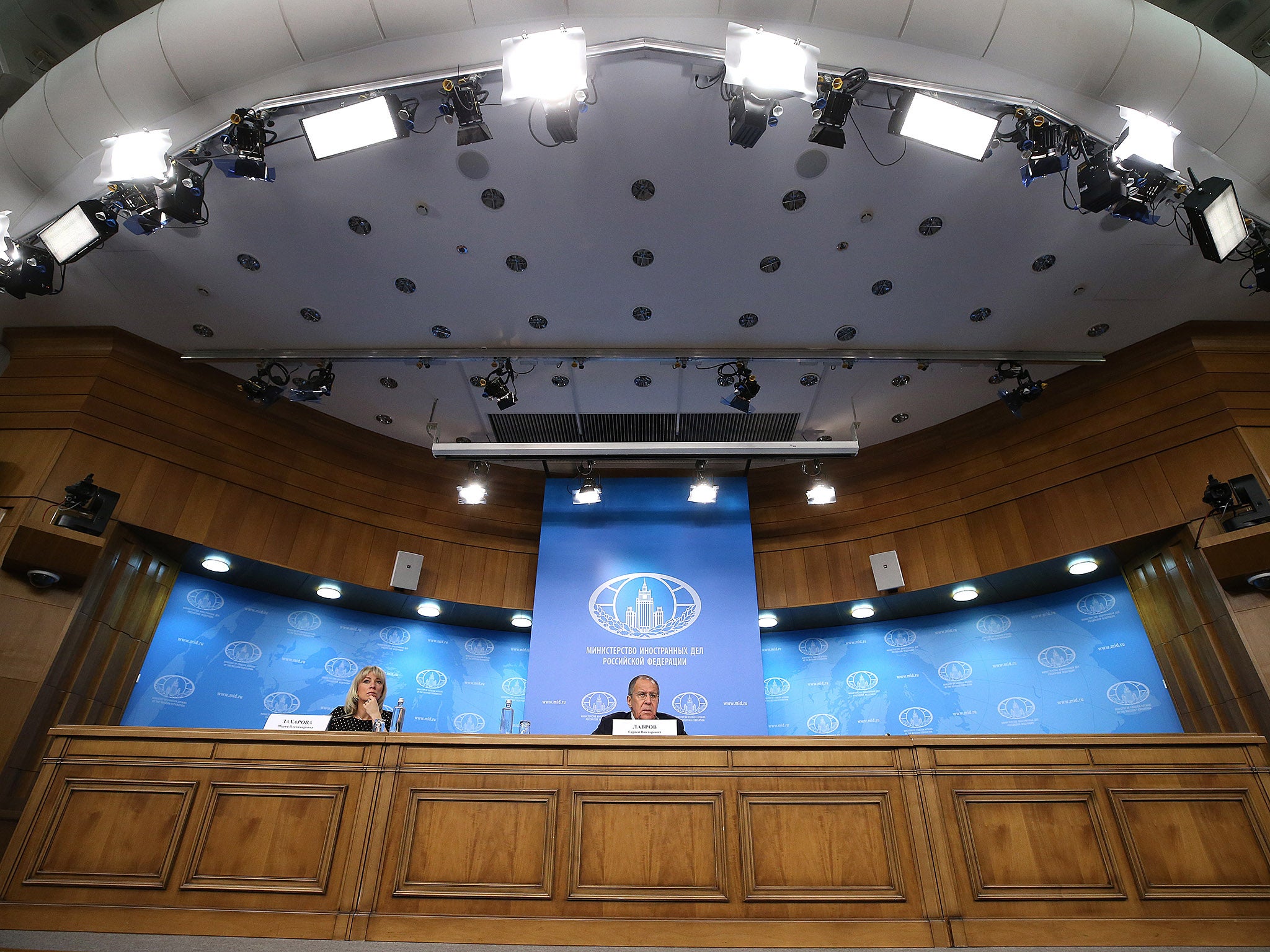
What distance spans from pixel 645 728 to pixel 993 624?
493 cm

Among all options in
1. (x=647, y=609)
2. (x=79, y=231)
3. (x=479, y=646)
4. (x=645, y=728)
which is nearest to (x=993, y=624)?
(x=647, y=609)

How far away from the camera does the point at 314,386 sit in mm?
6312

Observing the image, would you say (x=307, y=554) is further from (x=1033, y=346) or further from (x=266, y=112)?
(x=1033, y=346)

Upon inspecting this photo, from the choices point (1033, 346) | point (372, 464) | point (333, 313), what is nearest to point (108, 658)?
point (372, 464)

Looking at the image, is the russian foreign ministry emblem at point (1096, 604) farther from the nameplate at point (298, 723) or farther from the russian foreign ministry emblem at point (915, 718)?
the nameplate at point (298, 723)

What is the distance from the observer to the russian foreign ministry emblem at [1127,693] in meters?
6.02

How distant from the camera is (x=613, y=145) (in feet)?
15.3

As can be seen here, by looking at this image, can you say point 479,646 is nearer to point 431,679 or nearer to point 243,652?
point 431,679

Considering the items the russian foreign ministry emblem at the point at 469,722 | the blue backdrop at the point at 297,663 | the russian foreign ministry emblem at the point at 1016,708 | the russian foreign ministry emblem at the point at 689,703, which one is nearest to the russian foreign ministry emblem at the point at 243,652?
the blue backdrop at the point at 297,663

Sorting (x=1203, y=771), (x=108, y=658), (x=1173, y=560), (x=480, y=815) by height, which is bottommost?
(x=480, y=815)

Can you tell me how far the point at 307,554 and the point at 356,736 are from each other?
394 centimetres

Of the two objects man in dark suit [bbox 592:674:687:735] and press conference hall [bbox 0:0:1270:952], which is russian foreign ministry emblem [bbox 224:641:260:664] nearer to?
press conference hall [bbox 0:0:1270:952]

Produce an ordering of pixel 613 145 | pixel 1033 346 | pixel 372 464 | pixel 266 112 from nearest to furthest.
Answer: pixel 266 112 < pixel 613 145 < pixel 1033 346 < pixel 372 464

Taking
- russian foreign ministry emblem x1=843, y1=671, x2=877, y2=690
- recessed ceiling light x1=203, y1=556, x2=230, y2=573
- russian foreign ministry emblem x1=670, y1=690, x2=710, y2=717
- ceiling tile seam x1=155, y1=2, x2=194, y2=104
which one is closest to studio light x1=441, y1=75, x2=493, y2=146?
ceiling tile seam x1=155, y1=2, x2=194, y2=104
